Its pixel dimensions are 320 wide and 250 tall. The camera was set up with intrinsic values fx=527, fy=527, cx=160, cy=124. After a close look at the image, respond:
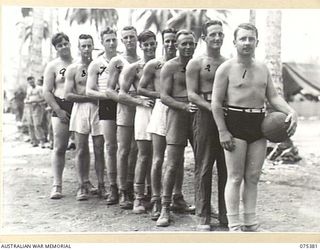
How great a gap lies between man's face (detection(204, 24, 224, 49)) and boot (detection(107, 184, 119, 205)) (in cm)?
76

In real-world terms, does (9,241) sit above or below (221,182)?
below

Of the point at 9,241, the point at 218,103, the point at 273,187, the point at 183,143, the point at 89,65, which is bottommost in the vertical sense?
the point at 9,241

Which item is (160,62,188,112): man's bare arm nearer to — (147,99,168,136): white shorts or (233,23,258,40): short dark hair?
(147,99,168,136): white shorts

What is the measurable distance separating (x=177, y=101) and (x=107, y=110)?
34 centimetres

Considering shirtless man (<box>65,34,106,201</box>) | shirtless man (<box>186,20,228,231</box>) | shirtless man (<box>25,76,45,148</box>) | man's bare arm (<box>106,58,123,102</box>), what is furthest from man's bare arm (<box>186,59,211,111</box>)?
shirtless man (<box>25,76,45,148</box>)

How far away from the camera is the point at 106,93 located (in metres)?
2.31

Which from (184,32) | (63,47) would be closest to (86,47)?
(63,47)

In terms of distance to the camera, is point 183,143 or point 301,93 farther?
point 301,93

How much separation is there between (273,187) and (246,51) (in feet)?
2.12

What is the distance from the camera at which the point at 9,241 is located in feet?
7.43

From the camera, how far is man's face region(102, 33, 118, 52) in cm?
229

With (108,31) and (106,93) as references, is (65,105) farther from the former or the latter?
(108,31)

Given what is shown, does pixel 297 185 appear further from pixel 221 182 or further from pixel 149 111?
pixel 149 111

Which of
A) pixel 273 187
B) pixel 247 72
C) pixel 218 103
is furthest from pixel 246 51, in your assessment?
pixel 273 187
